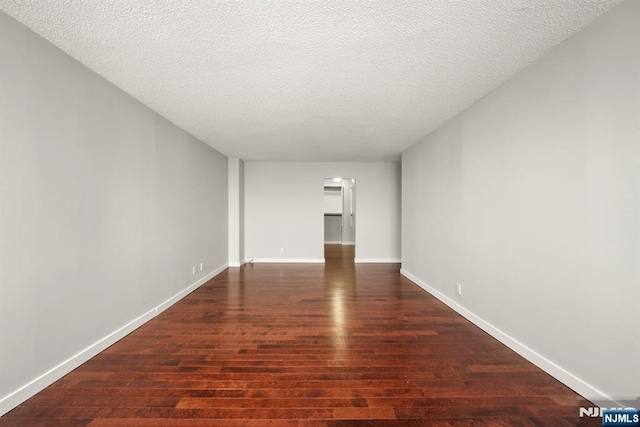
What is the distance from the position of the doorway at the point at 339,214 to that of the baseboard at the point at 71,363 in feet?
25.1

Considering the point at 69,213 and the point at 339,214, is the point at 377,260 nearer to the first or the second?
the point at 339,214

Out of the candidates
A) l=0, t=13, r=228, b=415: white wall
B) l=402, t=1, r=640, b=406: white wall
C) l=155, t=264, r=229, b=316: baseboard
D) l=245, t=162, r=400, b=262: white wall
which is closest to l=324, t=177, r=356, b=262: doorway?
l=245, t=162, r=400, b=262: white wall

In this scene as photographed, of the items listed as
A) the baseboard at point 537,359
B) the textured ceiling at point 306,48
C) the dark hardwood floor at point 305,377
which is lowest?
the dark hardwood floor at point 305,377

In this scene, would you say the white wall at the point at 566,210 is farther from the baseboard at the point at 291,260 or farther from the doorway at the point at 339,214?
the doorway at the point at 339,214

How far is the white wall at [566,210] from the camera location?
166 cm

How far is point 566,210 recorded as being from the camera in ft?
6.68

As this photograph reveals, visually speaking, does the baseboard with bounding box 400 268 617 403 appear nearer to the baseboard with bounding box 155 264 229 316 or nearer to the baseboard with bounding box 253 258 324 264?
the baseboard with bounding box 155 264 229 316

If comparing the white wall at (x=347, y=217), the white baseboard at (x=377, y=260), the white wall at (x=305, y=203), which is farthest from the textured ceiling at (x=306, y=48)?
the white wall at (x=347, y=217)

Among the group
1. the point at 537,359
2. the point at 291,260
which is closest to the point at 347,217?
Result: the point at 291,260

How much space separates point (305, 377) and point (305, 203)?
524 cm

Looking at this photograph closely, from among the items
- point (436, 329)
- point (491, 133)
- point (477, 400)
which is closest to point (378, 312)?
point (436, 329)

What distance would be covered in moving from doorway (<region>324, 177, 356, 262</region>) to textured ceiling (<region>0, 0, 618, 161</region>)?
7.46 metres

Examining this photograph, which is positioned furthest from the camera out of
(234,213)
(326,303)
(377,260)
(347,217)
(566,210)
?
(347,217)

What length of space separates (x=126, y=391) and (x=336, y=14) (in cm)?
284
